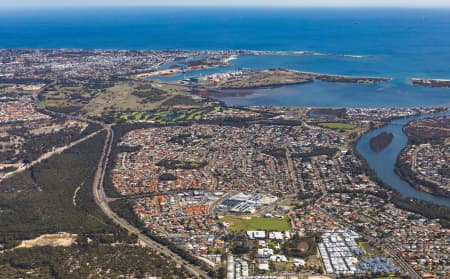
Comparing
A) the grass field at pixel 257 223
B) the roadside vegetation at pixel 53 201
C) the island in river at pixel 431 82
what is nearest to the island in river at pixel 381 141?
the grass field at pixel 257 223

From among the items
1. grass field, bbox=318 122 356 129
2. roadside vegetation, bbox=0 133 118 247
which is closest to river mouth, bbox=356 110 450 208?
grass field, bbox=318 122 356 129

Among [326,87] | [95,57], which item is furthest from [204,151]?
[95,57]

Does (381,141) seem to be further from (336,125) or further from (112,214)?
(112,214)

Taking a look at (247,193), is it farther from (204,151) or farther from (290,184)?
(204,151)

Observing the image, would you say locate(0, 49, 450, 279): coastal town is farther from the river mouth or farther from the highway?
the river mouth

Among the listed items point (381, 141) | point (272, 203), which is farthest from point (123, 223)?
point (381, 141)

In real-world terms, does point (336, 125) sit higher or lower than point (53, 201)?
higher
